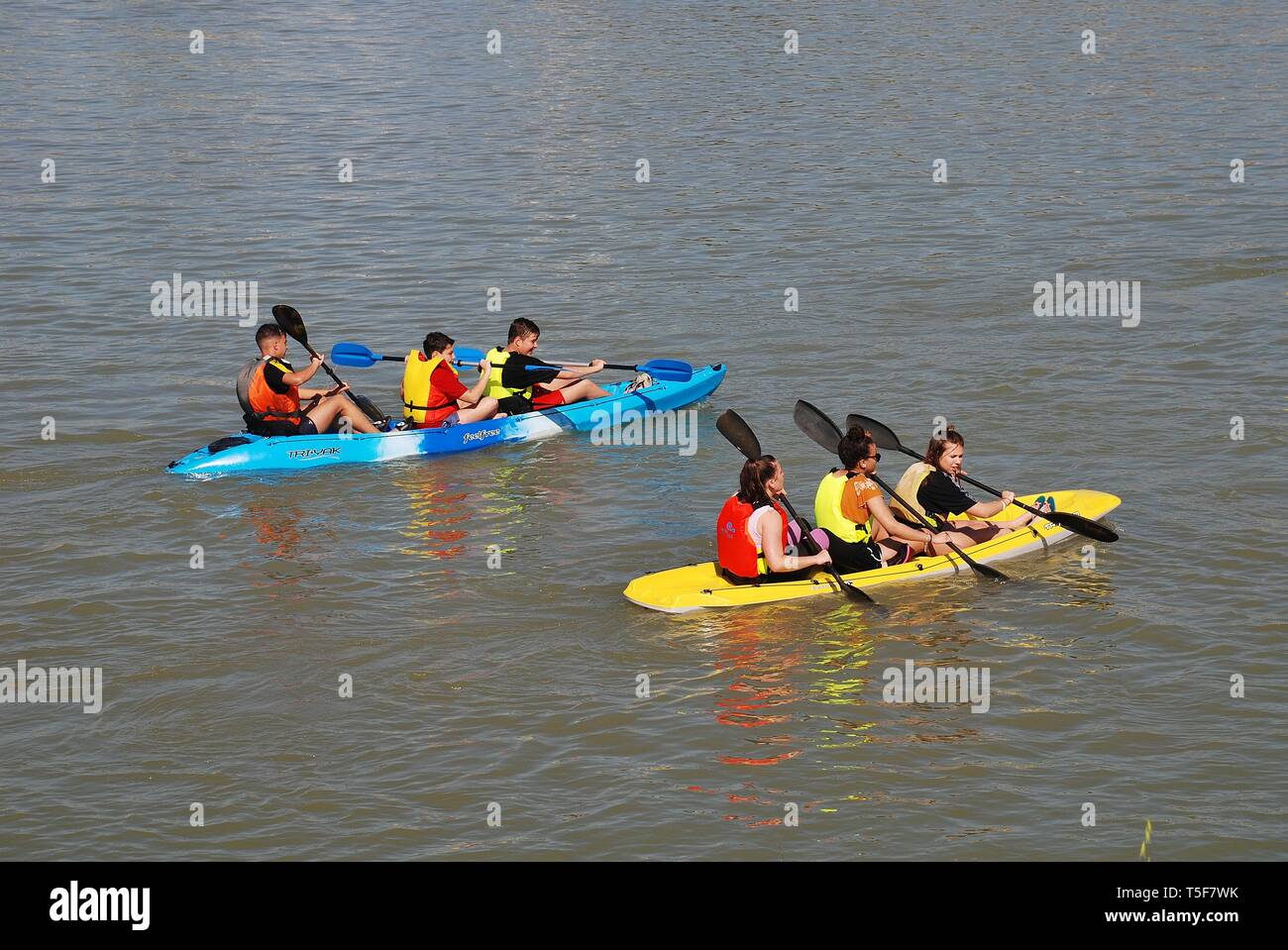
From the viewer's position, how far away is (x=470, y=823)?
9.68 m

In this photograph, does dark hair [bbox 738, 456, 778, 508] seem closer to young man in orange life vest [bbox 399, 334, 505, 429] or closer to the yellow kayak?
the yellow kayak

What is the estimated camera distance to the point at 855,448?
12148 millimetres

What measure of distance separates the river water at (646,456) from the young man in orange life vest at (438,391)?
53 centimetres

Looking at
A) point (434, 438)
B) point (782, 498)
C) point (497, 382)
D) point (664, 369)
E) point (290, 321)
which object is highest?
point (290, 321)

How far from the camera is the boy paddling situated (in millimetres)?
16188

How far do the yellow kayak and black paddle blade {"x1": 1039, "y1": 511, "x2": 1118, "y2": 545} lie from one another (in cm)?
10

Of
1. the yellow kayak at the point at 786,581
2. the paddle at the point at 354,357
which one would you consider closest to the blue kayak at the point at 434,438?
the paddle at the point at 354,357

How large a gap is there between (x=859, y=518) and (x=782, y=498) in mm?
729

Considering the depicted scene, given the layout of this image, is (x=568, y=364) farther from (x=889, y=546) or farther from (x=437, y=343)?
(x=889, y=546)

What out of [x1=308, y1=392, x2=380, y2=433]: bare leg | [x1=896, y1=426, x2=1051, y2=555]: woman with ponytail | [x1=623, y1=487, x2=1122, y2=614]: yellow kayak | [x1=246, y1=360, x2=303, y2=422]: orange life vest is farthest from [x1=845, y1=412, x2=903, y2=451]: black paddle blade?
[x1=246, y1=360, x2=303, y2=422]: orange life vest

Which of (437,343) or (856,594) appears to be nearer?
(856,594)

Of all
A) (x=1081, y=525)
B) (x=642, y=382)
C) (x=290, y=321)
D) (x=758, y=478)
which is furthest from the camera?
(x=642, y=382)

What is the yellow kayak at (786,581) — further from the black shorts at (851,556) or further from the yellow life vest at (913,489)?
the yellow life vest at (913,489)

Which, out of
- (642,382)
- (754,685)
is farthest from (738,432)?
(642,382)
